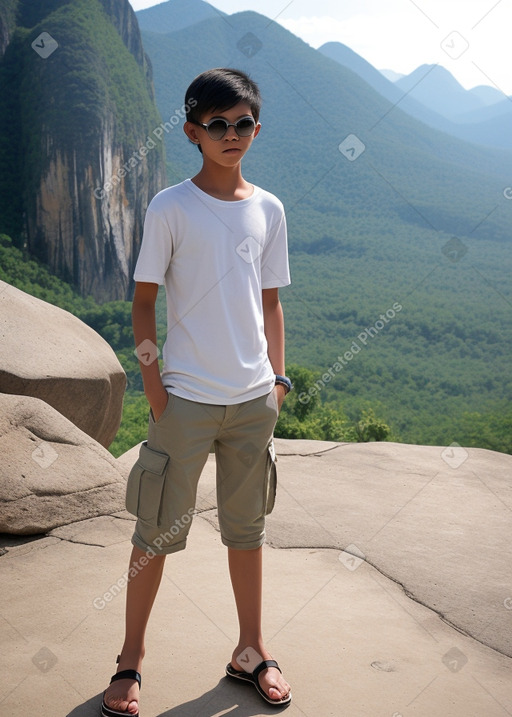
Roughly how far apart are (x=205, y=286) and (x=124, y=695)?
3.63 ft

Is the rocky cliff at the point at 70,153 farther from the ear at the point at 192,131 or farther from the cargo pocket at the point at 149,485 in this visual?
the cargo pocket at the point at 149,485

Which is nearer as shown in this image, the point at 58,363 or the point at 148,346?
the point at 148,346

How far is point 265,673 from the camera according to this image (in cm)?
212

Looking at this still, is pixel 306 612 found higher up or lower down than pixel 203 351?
lower down

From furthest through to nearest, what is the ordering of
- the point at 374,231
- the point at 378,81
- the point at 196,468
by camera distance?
1. the point at 378,81
2. the point at 374,231
3. the point at 196,468

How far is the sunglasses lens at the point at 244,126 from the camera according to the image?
1.97 m

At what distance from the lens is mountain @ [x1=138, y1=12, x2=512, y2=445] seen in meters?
21.2

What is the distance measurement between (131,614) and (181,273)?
0.94 m

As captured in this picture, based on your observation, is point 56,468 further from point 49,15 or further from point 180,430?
point 49,15

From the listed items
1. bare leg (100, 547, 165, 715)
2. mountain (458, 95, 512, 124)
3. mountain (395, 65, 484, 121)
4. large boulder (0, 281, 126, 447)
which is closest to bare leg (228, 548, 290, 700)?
bare leg (100, 547, 165, 715)

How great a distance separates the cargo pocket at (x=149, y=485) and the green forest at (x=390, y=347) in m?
11.0

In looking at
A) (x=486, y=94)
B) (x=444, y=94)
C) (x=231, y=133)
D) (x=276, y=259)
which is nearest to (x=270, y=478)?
(x=276, y=259)

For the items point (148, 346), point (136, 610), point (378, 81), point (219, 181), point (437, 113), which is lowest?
point (136, 610)

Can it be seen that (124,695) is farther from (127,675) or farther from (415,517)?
(415,517)
